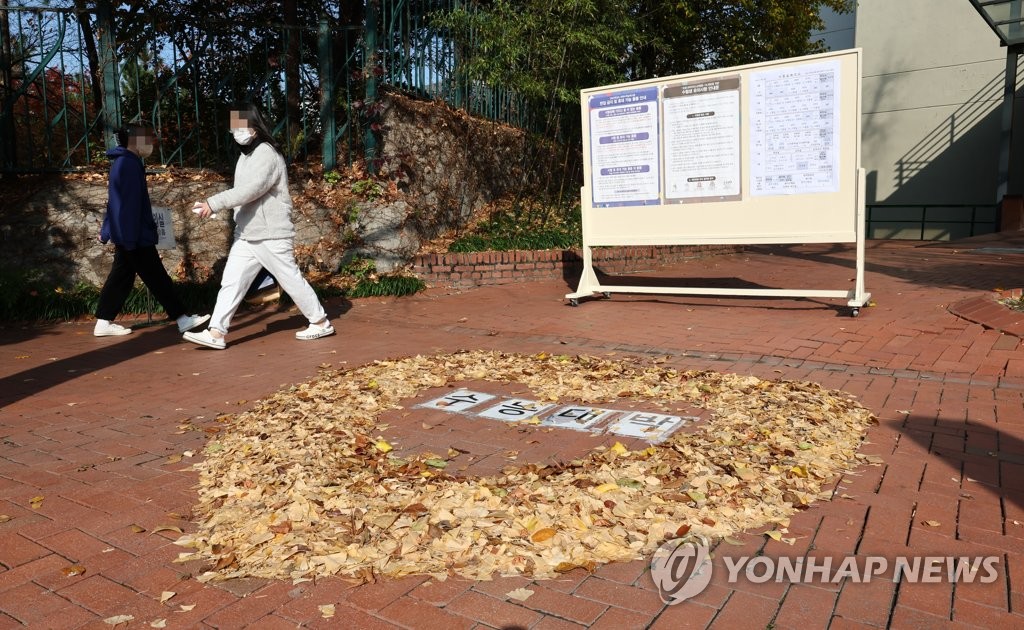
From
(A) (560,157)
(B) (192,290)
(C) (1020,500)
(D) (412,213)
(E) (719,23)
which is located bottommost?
(C) (1020,500)

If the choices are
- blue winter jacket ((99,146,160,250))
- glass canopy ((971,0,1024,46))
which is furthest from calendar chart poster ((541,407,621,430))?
glass canopy ((971,0,1024,46))

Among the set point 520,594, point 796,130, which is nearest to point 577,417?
point 520,594

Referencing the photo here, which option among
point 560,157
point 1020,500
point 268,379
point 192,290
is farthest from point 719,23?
point 1020,500

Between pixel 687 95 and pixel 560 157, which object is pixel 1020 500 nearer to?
pixel 687 95

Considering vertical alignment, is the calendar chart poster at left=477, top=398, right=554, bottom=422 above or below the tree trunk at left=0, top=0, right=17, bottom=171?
below

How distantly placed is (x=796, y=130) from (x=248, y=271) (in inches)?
191

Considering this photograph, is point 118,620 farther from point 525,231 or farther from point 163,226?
point 525,231

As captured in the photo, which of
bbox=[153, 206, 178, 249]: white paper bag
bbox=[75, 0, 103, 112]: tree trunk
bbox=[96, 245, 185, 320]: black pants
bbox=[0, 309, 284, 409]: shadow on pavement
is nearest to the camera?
bbox=[0, 309, 284, 409]: shadow on pavement

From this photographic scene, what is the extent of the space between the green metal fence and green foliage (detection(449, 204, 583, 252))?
5.78 ft

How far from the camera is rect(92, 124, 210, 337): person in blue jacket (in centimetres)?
649

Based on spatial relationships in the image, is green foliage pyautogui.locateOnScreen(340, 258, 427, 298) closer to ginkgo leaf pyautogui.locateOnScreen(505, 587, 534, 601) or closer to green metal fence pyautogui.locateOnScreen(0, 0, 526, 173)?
green metal fence pyautogui.locateOnScreen(0, 0, 526, 173)

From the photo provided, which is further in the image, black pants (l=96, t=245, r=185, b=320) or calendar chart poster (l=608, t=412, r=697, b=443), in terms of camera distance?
black pants (l=96, t=245, r=185, b=320)

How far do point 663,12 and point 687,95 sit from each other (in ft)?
29.1

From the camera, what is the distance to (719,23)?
622 inches
